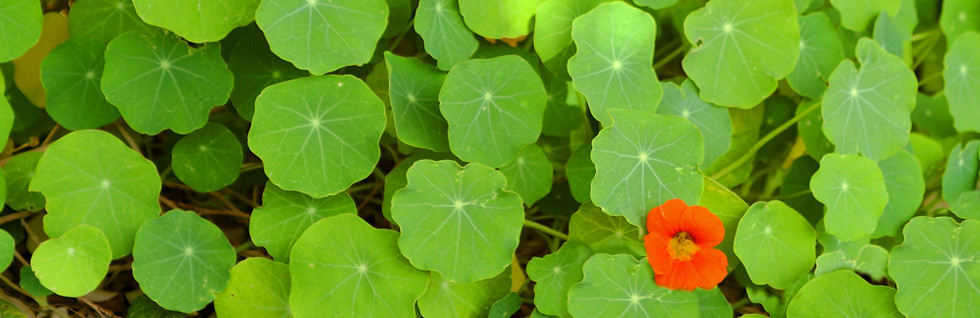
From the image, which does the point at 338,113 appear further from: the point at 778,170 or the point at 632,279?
the point at 778,170

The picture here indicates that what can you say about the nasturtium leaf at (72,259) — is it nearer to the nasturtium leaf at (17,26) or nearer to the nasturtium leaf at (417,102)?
the nasturtium leaf at (17,26)

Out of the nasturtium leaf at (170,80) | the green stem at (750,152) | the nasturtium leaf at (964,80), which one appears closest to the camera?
the nasturtium leaf at (170,80)

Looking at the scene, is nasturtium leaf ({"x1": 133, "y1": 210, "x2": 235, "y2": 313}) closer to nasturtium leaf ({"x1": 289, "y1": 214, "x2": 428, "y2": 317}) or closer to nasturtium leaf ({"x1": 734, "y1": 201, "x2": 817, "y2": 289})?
nasturtium leaf ({"x1": 289, "y1": 214, "x2": 428, "y2": 317})

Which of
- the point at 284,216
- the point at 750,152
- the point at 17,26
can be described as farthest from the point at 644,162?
the point at 17,26

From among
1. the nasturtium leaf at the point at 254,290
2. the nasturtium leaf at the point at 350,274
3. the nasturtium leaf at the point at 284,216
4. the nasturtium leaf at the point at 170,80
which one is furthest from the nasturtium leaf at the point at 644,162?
the nasturtium leaf at the point at 170,80

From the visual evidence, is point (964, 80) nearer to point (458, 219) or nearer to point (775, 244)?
point (775, 244)

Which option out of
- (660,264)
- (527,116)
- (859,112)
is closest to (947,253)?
(859,112)
